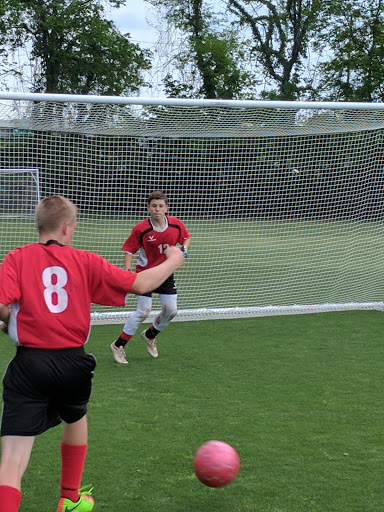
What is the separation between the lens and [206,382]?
634cm

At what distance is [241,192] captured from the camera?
10.6 meters

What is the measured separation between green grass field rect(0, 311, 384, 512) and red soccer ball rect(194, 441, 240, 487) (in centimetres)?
15

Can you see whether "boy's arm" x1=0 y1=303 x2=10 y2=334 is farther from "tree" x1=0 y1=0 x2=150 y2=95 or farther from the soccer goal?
"tree" x1=0 y1=0 x2=150 y2=95

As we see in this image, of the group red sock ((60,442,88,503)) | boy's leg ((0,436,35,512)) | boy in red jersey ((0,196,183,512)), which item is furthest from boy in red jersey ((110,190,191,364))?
boy's leg ((0,436,35,512))

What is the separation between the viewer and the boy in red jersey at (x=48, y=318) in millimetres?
3141

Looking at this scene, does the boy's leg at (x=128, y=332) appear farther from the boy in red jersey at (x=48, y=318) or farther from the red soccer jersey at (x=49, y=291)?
the red soccer jersey at (x=49, y=291)

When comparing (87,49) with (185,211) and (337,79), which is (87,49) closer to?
(337,79)

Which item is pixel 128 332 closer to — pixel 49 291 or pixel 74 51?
pixel 49 291

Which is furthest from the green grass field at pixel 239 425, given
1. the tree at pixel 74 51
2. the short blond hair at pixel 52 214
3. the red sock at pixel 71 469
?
the tree at pixel 74 51

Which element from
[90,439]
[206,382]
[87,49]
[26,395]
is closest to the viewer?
[26,395]

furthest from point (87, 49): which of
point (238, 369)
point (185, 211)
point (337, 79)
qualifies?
point (238, 369)

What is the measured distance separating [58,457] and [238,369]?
Result: 8.70 feet

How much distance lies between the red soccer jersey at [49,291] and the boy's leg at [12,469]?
435mm

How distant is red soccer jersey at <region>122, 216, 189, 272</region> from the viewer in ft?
23.5
